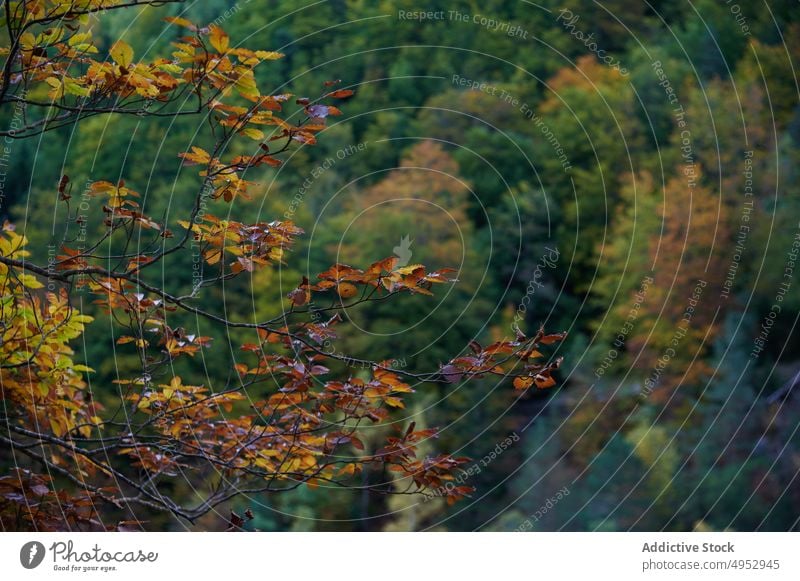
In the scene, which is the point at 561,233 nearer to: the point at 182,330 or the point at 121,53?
the point at 182,330

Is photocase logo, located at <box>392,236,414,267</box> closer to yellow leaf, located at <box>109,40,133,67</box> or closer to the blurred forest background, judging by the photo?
yellow leaf, located at <box>109,40,133,67</box>

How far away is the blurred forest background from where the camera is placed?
35062mm

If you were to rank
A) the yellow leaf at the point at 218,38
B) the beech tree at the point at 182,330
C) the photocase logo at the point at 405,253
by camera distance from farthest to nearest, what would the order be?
the photocase logo at the point at 405,253
the beech tree at the point at 182,330
the yellow leaf at the point at 218,38

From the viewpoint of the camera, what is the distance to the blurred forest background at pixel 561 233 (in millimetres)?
35062

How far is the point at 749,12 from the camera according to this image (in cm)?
4441

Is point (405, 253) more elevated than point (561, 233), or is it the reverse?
point (405, 253)

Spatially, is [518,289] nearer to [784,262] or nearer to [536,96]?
[536,96]

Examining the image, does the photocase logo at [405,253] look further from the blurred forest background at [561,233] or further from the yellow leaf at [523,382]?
the blurred forest background at [561,233]

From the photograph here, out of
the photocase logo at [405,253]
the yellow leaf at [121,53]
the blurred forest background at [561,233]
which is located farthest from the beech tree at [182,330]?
the blurred forest background at [561,233]
